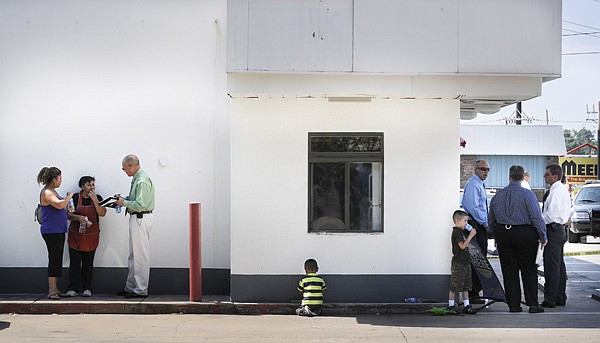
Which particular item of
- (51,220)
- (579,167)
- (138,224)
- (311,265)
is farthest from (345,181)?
(579,167)

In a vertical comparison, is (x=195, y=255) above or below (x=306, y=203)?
below

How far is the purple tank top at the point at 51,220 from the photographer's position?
486 inches

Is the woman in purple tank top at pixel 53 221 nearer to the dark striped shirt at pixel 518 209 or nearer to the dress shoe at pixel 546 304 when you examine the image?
the dark striped shirt at pixel 518 209

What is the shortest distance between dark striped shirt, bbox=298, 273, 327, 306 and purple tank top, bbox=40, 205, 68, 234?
3428 mm

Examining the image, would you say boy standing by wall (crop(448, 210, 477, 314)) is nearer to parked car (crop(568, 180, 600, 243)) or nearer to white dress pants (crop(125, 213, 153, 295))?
white dress pants (crop(125, 213, 153, 295))

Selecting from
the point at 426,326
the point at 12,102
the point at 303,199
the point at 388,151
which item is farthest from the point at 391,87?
the point at 12,102

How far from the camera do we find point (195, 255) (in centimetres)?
1227

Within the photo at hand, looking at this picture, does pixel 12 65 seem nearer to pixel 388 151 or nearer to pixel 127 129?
pixel 127 129

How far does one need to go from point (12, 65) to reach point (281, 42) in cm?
412

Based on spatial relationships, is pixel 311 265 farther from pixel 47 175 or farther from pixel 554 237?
pixel 47 175

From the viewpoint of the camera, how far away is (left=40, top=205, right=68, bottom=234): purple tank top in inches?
486

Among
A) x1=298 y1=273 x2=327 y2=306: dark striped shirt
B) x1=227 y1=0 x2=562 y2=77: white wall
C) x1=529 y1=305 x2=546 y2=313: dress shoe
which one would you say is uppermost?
x1=227 y1=0 x2=562 y2=77: white wall

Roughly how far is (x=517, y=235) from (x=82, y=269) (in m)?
6.07

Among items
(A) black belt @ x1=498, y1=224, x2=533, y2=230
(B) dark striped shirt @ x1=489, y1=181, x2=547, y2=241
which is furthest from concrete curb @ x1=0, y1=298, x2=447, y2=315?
(B) dark striped shirt @ x1=489, y1=181, x2=547, y2=241
